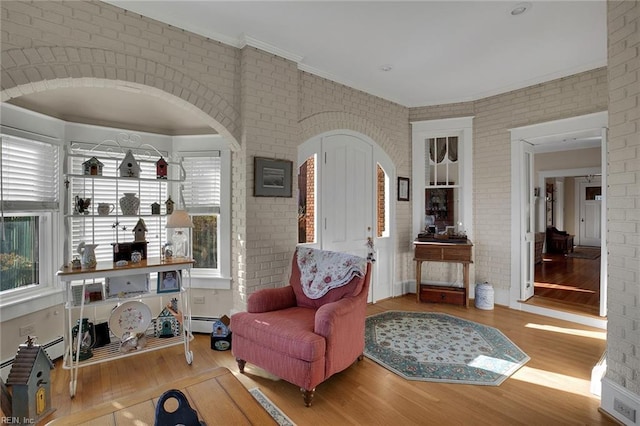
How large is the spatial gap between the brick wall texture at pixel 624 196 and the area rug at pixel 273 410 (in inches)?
90.3

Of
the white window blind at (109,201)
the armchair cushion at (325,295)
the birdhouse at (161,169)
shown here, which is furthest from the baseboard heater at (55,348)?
the armchair cushion at (325,295)

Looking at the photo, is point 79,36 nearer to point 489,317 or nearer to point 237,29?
point 237,29

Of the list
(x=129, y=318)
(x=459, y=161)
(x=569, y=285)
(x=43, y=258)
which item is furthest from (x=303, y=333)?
(x=569, y=285)

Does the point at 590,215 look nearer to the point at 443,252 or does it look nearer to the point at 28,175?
the point at 443,252

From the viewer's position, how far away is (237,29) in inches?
127

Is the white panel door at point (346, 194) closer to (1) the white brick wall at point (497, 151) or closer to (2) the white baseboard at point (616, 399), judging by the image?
(1) the white brick wall at point (497, 151)

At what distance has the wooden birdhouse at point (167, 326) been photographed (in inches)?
138

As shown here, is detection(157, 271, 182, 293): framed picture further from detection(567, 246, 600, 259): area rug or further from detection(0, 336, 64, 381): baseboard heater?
detection(567, 246, 600, 259): area rug

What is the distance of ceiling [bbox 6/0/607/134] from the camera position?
2.88m

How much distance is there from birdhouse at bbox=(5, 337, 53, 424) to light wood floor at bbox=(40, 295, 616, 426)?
10.2 inches

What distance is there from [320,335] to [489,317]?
9.48ft

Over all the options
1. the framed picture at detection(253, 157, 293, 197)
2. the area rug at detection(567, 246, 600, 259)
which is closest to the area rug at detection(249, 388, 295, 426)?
the framed picture at detection(253, 157, 293, 197)

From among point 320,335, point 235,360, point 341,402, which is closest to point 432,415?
point 341,402

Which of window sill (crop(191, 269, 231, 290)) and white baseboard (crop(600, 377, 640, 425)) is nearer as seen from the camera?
white baseboard (crop(600, 377, 640, 425))
